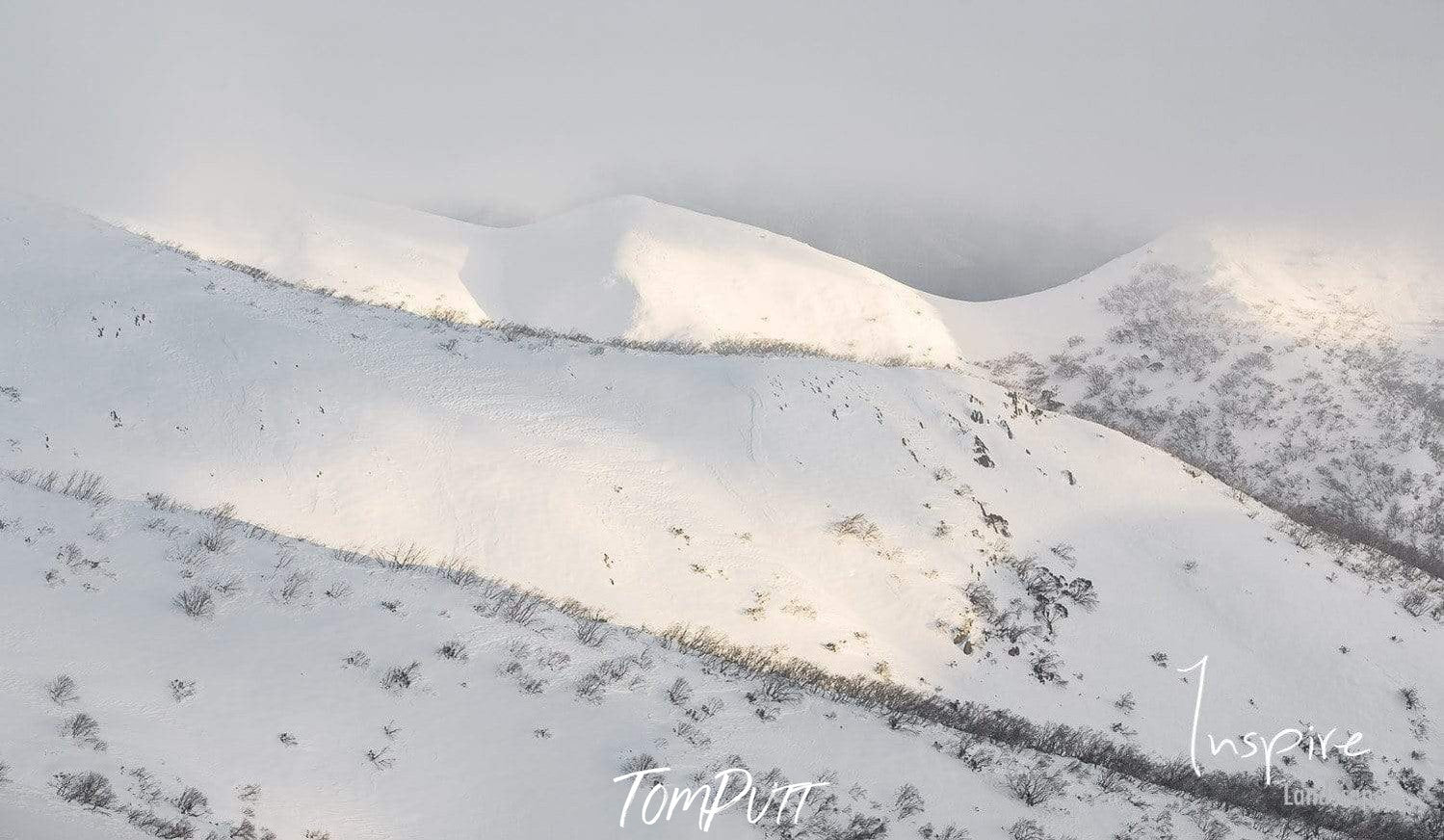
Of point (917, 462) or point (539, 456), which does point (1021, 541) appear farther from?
point (539, 456)

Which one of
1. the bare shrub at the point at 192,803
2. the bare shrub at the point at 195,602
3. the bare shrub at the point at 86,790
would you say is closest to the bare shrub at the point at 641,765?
the bare shrub at the point at 192,803

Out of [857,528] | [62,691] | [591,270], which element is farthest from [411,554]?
[591,270]

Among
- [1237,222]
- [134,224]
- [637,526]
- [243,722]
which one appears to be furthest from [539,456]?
[1237,222]

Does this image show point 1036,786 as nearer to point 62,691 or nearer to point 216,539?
point 62,691

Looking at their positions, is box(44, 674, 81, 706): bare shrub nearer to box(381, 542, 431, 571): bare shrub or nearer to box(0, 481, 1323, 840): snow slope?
box(0, 481, 1323, 840): snow slope

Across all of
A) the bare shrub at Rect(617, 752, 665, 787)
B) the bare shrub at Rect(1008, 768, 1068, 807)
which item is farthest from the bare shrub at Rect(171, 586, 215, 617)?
the bare shrub at Rect(1008, 768, 1068, 807)

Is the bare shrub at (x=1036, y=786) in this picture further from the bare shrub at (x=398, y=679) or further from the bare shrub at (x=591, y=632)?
the bare shrub at (x=398, y=679)

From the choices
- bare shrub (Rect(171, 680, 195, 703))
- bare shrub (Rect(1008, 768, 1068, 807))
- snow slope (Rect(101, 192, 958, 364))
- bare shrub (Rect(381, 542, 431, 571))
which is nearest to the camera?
bare shrub (Rect(171, 680, 195, 703))
